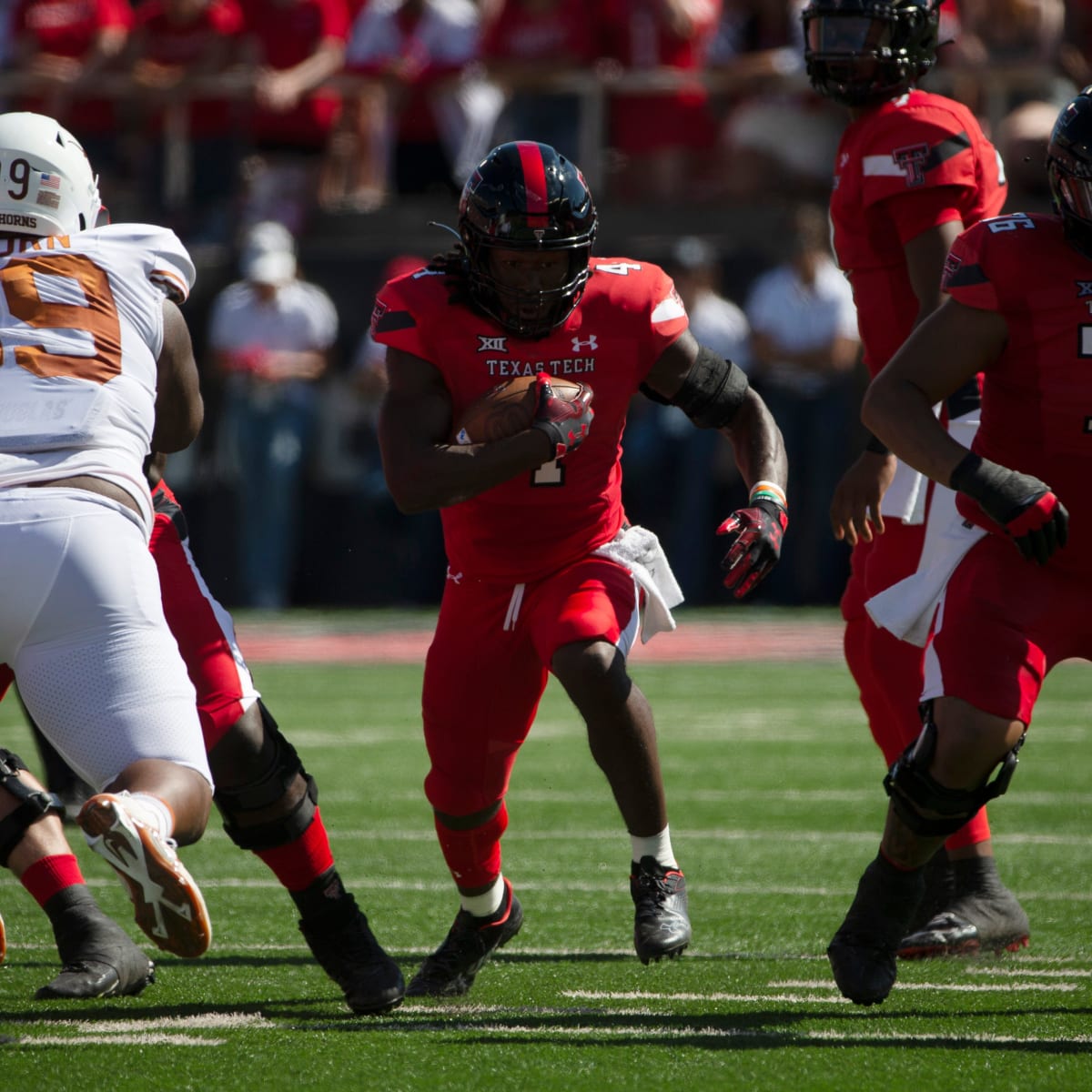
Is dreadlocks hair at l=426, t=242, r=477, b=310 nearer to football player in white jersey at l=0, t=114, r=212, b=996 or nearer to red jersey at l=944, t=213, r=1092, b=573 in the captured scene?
→ football player in white jersey at l=0, t=114, r=212, b=996

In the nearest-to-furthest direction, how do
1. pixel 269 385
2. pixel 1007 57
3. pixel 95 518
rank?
pixel 95 518 → pixel 1007 57 → pixel 269 385

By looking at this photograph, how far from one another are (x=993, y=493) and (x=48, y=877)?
2.07 metres

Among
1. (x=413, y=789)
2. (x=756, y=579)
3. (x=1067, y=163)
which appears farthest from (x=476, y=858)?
(x=413, y=789)

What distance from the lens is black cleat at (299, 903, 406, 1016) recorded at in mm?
4090

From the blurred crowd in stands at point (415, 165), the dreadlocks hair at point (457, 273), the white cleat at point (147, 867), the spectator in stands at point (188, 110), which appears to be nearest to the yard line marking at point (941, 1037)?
the white cleat at point (147, 867)

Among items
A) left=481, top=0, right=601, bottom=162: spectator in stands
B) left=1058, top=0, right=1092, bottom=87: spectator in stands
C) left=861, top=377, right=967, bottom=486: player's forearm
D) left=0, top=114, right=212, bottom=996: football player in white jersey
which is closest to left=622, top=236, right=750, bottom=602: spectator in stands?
left=481, top=0, right=601, bottom=162: spectator in stands

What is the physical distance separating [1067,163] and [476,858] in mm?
1988

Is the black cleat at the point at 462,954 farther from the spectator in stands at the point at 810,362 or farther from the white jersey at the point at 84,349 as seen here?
the spectator in stands at the point at 810,362

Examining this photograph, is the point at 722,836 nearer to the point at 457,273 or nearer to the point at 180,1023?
the point at 457,273

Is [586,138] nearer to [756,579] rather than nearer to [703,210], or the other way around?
[703,210]

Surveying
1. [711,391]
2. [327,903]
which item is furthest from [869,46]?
[327,903]

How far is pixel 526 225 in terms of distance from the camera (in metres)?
4.41

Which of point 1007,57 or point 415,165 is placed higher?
point 1007,57

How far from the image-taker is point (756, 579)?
4.32 meters
